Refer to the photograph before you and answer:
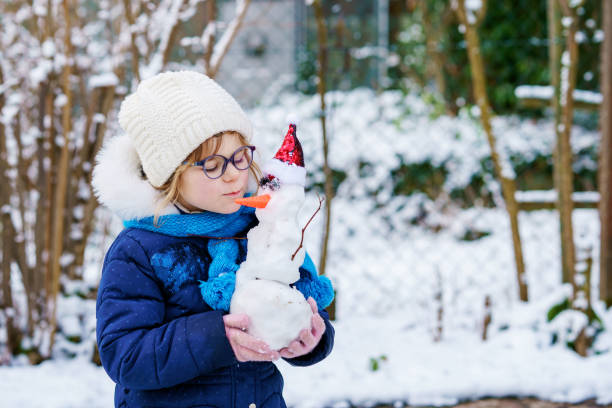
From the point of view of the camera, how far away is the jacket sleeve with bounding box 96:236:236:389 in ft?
3.41

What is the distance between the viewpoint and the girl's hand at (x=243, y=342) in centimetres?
101

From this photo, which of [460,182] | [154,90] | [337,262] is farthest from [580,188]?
[154,90]

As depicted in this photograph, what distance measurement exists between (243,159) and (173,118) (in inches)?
6.1

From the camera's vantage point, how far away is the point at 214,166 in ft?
3.69

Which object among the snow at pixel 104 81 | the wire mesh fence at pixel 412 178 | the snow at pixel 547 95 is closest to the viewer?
the snow at pixel 104 81

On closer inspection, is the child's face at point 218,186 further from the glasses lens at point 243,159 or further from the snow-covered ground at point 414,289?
the snow-covered ground at point 414,289

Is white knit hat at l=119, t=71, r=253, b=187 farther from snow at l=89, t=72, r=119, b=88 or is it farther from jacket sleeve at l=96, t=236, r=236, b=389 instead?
snow at l=89, t=72, r=119, b=88

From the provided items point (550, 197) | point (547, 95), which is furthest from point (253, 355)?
point (550, 197)

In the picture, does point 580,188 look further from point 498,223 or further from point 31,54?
point 31,54

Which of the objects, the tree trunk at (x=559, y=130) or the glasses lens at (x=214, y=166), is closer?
the glasses lens at (x=214, y=166)

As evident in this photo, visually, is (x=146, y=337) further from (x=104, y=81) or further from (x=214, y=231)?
(x=104, y=81)

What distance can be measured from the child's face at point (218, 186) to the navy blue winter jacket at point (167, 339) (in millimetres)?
92

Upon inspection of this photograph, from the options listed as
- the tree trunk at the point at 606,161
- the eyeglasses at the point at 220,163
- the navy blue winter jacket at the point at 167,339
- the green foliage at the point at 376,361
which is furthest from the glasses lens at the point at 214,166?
the tree trunk at the point at 606,161

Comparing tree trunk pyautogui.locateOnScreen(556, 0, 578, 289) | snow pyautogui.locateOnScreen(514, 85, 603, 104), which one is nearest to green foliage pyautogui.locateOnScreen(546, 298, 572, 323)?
tree trunk pyautogui.locateOnScreen(556, 0, 578, 289)
